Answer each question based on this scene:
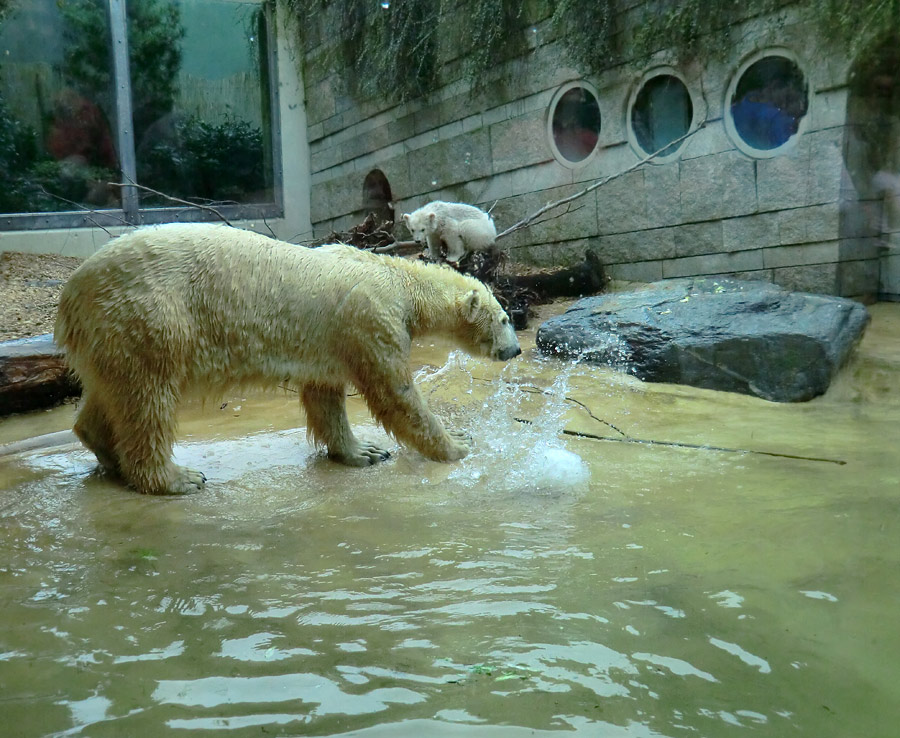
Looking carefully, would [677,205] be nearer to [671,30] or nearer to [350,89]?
[671,30]

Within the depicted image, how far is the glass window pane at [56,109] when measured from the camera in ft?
30.8

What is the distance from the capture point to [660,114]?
7297 mm

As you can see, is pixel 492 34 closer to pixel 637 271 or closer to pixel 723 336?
pixel 637 271

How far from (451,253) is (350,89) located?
3.22 meters

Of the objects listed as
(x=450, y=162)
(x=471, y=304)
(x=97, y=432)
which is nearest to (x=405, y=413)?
(x=471, y=304)

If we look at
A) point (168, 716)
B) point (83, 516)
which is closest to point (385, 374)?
point (83, 516)

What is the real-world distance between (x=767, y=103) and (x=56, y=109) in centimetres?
810

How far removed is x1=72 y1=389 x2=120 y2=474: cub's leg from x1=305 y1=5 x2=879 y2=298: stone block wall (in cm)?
453

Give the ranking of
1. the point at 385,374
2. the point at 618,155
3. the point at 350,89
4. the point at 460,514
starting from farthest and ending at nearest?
the point at 350,89, the point at 618,155, the point at 385,374, the point at 460,514

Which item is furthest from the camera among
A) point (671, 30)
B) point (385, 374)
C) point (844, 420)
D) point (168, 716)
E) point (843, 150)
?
point (671, 30)

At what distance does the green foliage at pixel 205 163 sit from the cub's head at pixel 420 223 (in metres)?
3.06

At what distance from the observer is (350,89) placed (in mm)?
9797

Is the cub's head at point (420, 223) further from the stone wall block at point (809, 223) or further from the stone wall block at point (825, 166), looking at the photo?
the stone wall block at point (825, 166)

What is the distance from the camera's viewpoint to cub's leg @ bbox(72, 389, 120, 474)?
12.5 feet
